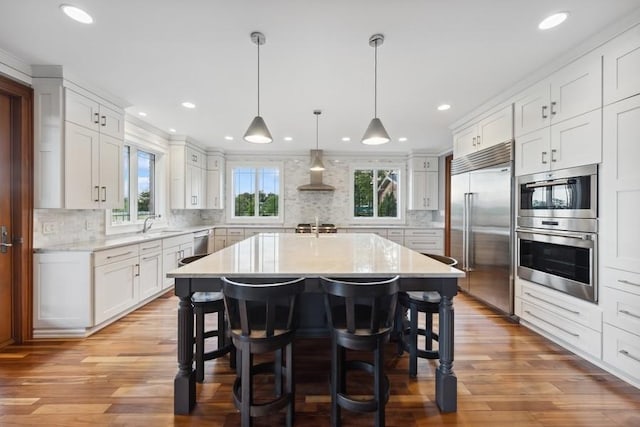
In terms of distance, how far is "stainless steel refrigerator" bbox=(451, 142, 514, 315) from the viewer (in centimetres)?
339

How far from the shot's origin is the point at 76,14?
6.75 ft

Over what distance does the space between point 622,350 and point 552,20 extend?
240 cm

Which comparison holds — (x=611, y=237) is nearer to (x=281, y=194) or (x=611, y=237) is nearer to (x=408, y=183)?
(x=408, y=183)

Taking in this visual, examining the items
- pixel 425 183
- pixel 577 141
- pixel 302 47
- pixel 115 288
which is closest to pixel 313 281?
pixel 302 47

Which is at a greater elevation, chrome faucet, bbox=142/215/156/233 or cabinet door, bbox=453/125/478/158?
cabinet door, bbox=453/125/478/158

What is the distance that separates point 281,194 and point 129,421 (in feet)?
17.4

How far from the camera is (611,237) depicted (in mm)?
2283

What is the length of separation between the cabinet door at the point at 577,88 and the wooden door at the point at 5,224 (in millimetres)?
4962

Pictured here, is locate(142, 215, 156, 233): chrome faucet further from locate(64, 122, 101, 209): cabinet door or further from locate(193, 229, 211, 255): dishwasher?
locate(64, 122, 101, 209): cabinet door

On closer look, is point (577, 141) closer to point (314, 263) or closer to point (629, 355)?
point (629, 355)

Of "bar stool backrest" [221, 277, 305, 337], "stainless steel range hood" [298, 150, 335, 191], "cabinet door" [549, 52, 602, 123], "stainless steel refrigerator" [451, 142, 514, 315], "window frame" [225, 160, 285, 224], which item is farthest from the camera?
"window frame" [225, 160, 285, 224]

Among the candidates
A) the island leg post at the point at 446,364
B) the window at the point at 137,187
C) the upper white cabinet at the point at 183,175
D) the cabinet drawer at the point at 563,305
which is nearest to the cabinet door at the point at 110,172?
the window at the point at 137,187

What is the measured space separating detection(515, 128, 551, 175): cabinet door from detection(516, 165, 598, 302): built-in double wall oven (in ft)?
0.28

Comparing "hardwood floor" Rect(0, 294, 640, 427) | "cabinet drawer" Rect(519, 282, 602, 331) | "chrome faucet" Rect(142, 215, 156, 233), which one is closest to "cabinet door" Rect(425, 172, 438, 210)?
"cabinet drawer" Rect(519, 282, 602, 331)
